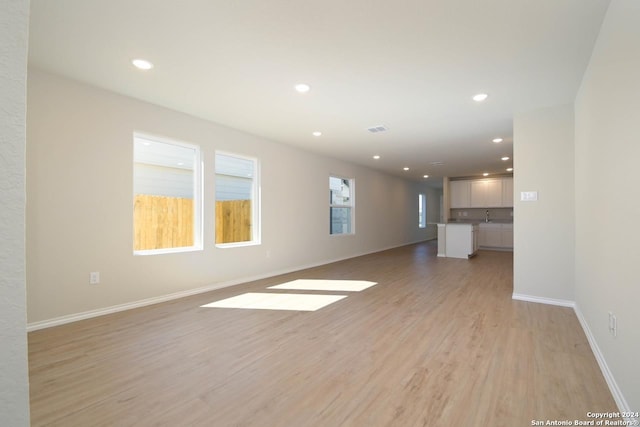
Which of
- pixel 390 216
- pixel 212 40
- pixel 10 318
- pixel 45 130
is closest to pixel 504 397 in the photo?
pixel 10 318

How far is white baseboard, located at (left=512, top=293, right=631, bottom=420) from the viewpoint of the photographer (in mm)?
1756

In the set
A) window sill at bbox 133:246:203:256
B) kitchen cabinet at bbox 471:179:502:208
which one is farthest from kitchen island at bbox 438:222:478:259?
window sill at bbox 133:246:203:256

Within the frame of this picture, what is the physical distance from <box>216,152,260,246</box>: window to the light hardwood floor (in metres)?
1.41

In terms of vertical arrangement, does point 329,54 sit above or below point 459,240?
above

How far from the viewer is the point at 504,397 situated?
1.86 metres

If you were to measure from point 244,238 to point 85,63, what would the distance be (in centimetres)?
309

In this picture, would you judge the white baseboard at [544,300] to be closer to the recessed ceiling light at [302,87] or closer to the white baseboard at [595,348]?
the white baseboard at [595,348]

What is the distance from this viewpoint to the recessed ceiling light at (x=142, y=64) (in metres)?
2.74

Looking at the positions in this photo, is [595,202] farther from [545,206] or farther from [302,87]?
[302,87]

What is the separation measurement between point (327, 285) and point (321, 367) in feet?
8.51

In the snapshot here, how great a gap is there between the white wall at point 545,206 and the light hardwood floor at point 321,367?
1.16ft

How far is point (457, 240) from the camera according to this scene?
8.01 metres

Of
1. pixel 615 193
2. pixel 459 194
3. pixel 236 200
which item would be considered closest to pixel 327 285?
pixel 236 200

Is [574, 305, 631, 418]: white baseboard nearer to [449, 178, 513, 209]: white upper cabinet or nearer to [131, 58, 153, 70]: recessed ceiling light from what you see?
[131, 58, 153, 70]: recessed ceiling light
